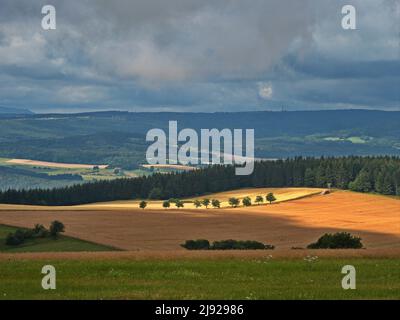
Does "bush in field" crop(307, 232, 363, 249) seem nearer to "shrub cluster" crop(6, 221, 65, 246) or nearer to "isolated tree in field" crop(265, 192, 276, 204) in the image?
"shrub cluster" crop(6, 221, 65, 246)

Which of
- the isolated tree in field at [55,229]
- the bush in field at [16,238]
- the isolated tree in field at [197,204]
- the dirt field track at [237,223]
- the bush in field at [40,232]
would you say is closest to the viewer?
the bush in field at [16,238]

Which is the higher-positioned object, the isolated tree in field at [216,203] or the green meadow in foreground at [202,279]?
the isolated tree in field at [216,203]

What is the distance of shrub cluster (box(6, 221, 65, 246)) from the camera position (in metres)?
109

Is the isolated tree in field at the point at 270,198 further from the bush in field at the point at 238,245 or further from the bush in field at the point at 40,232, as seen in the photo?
the bush in field at the point at 238,245

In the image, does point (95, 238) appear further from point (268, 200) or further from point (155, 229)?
point (268, 200)

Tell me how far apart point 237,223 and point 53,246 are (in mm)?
44449

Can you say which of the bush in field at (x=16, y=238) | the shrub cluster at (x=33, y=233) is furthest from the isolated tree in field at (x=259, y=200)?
the bush in field at (x=16, y=238)

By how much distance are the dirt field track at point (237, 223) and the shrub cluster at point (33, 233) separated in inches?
115

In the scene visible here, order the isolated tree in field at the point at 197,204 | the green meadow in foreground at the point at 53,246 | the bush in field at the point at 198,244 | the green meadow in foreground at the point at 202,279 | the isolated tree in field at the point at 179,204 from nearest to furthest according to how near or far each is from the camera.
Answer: the green meadow in foreground at the point at 202,279, the bush in field at the point at 198,244, the green meadow in foreground at the point at 53,246, the isolated tree in field at the point at 197,204, the isolated tree in field at the point at 179,204

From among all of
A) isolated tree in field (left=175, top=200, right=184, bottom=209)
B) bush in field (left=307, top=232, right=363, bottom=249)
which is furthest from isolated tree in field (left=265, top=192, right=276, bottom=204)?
bush in field (left=307, top=232, right=363, bottom=249)

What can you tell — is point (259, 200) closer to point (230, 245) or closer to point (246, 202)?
point (246, 202)

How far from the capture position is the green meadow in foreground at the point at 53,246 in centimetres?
10188

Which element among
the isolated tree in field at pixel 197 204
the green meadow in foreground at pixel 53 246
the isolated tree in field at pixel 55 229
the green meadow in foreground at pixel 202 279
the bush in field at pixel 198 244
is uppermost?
the isolated tree in field at pixel 197 204

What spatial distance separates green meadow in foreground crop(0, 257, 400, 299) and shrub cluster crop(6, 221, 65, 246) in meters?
68.0
